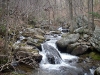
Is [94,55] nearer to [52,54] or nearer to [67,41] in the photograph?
[67,41]

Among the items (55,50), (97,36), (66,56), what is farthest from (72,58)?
(97,36)

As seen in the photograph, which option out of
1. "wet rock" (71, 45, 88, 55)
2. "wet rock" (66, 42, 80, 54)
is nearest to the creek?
"wet rock" (66, 42, 80, 54)

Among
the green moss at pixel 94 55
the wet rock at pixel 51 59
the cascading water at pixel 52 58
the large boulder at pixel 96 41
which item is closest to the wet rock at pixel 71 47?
the cascading water at pixel 52 58

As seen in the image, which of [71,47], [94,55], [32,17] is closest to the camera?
[94,55]

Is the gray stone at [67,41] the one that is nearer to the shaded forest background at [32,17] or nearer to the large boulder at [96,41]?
the large boulder at [96,41]

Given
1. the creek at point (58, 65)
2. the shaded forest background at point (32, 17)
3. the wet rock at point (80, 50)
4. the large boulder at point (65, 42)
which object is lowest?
the creek at point (58, 65)

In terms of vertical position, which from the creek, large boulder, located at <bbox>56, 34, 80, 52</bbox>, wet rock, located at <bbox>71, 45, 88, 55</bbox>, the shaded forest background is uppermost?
the shaded forest background

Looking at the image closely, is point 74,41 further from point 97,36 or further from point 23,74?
point 23,74

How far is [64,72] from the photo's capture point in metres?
10.3

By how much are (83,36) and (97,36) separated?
2.69 meters

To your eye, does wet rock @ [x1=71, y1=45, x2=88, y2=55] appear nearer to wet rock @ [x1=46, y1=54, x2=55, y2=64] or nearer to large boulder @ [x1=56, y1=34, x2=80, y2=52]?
large boulder @ [x1=56, y1=34, x2=80, y2=52]

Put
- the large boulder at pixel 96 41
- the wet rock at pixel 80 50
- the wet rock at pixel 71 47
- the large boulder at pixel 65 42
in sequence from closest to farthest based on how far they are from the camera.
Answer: the large boulder at pixel 96 41 < the wet rock at pixel 80 50 < the wet rock at pixel 71 47 < the large boulder at pixel 65 42

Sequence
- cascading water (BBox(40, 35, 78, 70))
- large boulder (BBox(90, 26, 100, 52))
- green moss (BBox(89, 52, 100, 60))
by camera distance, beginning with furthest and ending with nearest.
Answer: large boulder (BBox(90, 26, 100, 52)) → green moss (BBox(89, 52, 100, 60)) → cascading water (BBox(40, 35, 78, 70))

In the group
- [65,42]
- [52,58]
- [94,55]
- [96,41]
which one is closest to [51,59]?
[52,58]
